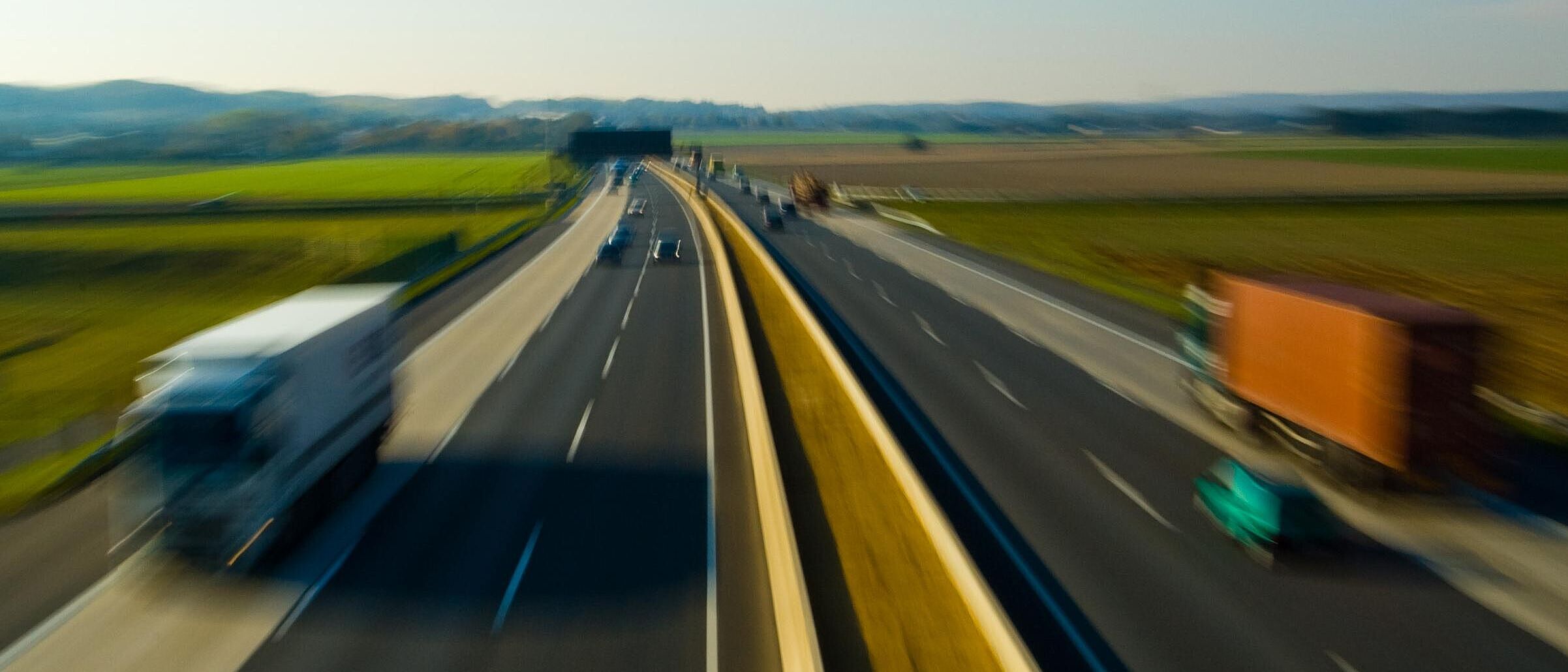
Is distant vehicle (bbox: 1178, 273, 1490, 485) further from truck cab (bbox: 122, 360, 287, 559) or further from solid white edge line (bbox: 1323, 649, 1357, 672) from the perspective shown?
truck cab (bbox: 122, 360, 287, 559)

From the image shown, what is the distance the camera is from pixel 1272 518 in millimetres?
15352

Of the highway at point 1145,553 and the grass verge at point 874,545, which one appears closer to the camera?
the grass verge at point 874,545

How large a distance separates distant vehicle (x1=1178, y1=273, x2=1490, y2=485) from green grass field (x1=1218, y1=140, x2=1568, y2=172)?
111784 mm

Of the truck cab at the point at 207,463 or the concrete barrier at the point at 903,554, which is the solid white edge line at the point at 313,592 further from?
the concrete barrier at the point at 903,554

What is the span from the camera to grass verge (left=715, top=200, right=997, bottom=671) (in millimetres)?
12414

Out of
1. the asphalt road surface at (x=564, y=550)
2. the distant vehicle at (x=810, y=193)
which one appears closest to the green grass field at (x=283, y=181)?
the distant vehicle at (x=810, y=193)

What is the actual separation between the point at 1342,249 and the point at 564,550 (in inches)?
2043

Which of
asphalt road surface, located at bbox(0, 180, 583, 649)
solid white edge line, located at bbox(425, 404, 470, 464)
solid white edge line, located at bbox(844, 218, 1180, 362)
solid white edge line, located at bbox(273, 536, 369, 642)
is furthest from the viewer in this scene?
solid white edge line, located at bbox(844, 218, 1180, 362)

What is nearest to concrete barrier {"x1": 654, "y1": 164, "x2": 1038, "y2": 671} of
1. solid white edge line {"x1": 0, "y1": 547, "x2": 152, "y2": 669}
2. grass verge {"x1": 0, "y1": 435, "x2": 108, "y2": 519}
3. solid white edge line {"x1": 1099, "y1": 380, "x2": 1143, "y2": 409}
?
solid white edge line {"x1": 1099, "y1": 380, "x2": 1143, "y2": 409}

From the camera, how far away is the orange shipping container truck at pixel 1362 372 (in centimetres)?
1705

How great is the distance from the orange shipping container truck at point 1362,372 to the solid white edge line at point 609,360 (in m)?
15.6

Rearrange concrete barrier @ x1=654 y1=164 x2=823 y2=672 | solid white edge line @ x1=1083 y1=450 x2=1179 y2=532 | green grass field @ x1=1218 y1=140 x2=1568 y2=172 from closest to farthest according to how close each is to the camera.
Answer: concrete barrier @ x1=654 y1=164 x2=823 y2=672 → solid white edge line @ x1=1083 y1=450 x2=1179 y2=532 → green grass field @ x1=1218 y1=140 x2=1568 y2=172

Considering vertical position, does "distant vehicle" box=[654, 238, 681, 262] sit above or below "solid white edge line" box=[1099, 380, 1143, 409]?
above

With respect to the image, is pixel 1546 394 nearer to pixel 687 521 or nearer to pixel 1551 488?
pixel 1551 488
